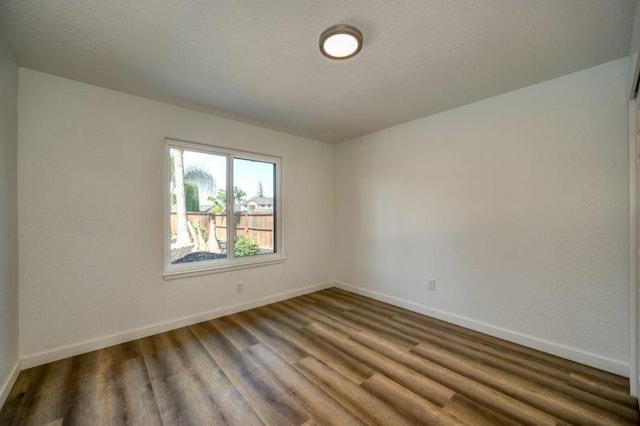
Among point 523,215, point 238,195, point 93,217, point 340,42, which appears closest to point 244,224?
point 238,195

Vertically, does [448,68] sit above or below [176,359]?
above

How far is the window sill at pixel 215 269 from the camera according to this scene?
2893 millimetres

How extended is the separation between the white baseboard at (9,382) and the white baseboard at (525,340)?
3.61 m

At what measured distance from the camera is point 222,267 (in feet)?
10.8

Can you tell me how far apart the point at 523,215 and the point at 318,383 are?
2.38m

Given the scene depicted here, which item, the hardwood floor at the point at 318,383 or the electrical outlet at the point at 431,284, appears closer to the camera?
the hardwood floor at the point at 318,383

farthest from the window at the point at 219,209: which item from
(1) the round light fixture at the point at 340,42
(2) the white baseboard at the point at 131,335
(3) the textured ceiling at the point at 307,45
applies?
(1) the round light fixture at the point at 340,42

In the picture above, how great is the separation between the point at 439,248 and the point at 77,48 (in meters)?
3.78

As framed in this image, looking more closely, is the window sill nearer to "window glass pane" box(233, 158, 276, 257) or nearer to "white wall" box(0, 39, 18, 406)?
"window glass pane" box(233, 158, 276, 257)

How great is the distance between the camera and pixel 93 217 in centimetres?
246

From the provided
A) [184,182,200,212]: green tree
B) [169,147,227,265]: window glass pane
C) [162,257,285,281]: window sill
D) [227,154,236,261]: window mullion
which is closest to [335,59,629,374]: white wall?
[162,257,285,281]: window sill

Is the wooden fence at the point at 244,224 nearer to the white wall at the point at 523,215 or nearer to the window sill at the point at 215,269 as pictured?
the window sill at the point at 215,269

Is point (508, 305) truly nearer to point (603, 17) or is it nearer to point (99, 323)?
point (603, 17)

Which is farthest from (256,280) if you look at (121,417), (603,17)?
(603,17)
